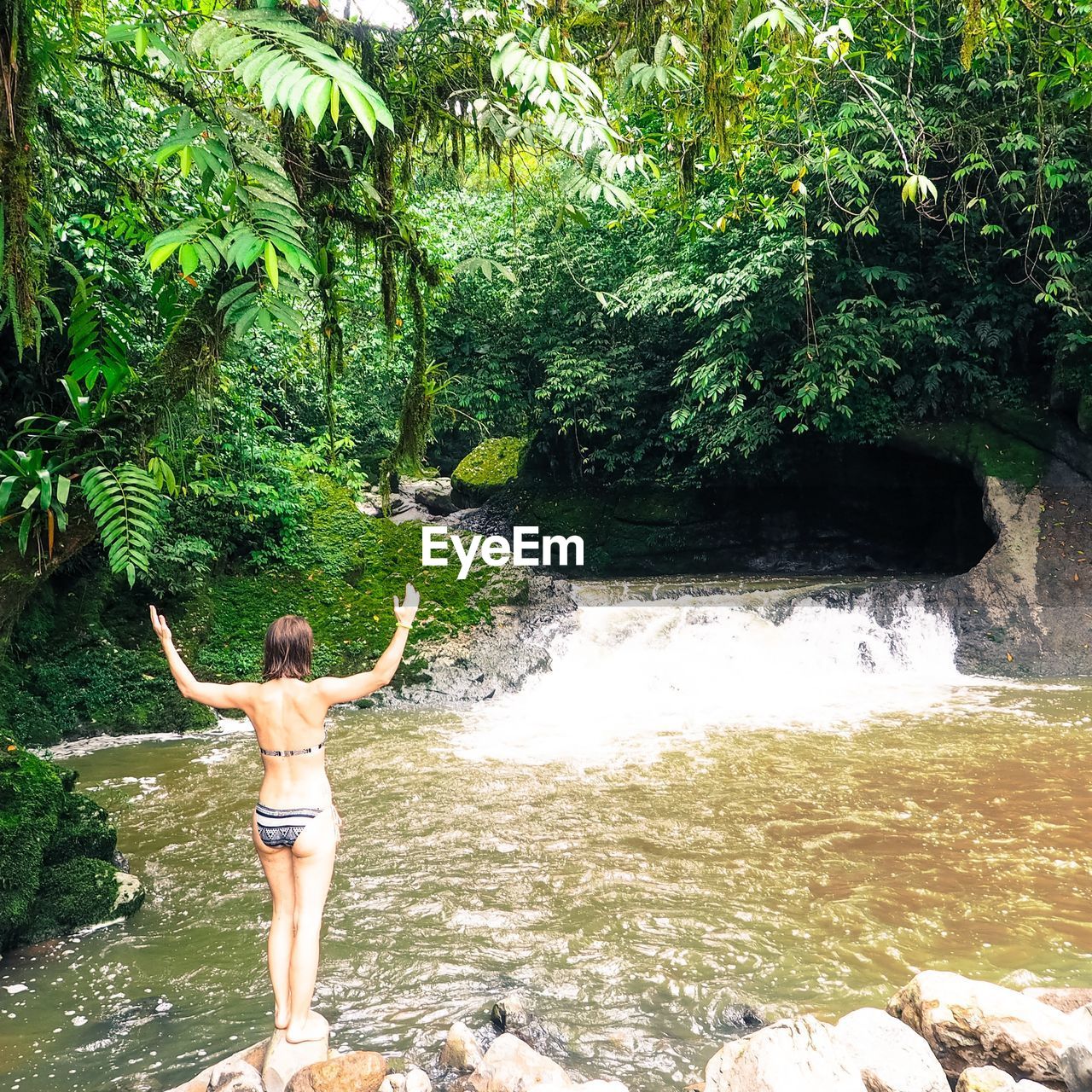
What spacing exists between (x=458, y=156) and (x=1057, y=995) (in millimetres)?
4818

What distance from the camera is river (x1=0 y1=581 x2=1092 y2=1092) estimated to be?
3.84 m

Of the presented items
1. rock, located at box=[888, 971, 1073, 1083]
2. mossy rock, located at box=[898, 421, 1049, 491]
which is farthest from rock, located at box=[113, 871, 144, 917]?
mossy rock, located at box=[898, 421, 1049, 491]

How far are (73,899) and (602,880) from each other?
3077mm

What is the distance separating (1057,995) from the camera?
356cm

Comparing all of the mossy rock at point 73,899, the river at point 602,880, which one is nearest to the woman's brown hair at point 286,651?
the river at point 602,880

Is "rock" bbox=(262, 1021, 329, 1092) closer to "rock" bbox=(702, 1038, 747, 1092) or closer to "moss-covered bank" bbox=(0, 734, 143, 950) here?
"rock" bbox=(702, 1038, 747, 1092)

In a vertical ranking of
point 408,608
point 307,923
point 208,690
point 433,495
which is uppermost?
point 433,495

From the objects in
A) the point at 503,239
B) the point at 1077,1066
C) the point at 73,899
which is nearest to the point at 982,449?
the point at 503,239

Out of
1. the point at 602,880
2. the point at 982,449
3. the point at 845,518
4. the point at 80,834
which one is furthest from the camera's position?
the point at 845,518

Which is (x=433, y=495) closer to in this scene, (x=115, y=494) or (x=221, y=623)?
A: (x=221, y=623)

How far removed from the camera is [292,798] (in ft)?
10.4

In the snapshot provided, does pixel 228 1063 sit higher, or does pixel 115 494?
pixel 115 494

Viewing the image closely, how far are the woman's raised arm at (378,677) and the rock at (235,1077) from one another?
126 cm

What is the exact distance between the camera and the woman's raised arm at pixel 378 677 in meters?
3.02
